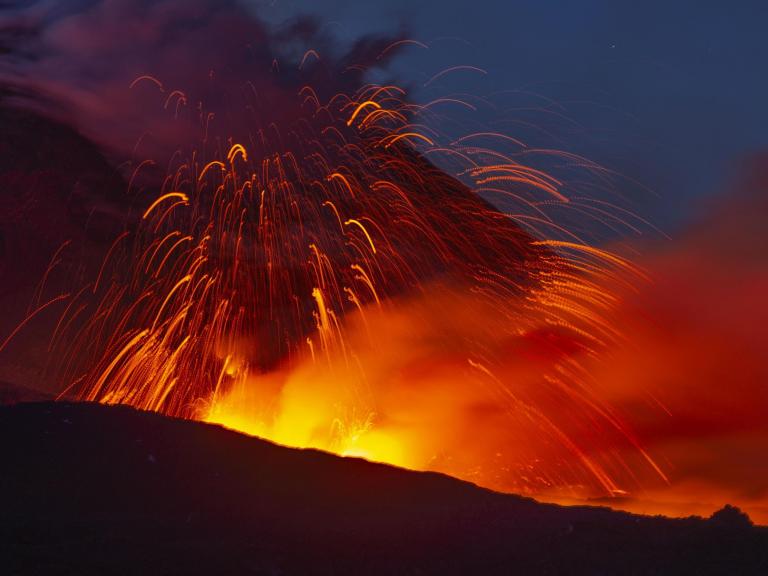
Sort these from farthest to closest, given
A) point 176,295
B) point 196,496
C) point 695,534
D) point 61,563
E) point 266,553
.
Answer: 1. point 176,295
2. point 196,496
3. point 695,534
4. point 266,553
5. point 61,563

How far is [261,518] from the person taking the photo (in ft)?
36.7

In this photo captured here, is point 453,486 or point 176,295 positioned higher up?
point 176,295

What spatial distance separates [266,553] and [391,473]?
412cm

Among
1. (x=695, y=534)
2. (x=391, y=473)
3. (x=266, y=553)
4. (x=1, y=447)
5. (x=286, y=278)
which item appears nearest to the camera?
(x=266, y=553)

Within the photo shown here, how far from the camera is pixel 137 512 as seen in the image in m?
10.9

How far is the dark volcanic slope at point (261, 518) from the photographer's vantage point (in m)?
9.22

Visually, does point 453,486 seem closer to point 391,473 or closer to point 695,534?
point 391,473

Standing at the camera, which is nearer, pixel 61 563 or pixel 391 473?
pixel 61 563

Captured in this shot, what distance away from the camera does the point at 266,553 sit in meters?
9.61

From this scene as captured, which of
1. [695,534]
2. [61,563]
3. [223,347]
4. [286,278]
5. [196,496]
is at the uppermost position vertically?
[286,278]

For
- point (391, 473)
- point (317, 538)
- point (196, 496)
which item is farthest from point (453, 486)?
point (196, 496)

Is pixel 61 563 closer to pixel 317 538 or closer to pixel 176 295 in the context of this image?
pixel 317 538

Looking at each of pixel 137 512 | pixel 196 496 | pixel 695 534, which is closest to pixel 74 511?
pixel 137 512

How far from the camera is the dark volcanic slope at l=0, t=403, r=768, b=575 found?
9.22 m
